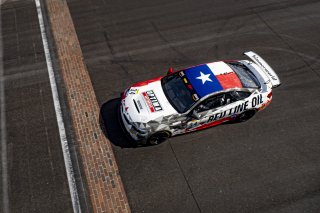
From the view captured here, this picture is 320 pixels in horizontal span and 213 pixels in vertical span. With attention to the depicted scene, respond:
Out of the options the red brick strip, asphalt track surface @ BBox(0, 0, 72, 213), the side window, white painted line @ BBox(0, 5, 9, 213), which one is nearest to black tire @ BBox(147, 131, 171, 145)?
the red brick strip

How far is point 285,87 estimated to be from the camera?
11875 mm

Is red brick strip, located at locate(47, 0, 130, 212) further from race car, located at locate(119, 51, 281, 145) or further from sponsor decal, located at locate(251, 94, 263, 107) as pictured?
sponsor decal, located at locate(251, 94, 263, 107)

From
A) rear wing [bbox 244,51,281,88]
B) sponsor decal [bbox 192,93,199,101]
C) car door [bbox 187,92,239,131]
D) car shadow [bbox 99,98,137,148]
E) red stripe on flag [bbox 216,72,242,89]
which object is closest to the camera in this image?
sponsor decal [bbox 192,93,199,101]

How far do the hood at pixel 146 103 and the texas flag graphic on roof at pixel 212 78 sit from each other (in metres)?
1.04

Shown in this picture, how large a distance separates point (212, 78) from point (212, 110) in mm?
1027

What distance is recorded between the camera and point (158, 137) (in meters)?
9.77

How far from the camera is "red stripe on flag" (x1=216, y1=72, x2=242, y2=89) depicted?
976 cm

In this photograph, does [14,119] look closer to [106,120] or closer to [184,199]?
[106,120]

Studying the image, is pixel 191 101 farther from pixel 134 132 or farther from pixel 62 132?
pixel 62 132

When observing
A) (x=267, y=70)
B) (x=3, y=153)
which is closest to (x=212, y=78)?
(x=267, y=70)

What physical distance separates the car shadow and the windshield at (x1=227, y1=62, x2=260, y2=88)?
4070 millimetres

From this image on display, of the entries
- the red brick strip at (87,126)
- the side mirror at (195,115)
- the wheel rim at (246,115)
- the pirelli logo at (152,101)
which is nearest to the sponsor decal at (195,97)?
the side mirror at (195,115)

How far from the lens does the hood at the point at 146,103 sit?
946 cm

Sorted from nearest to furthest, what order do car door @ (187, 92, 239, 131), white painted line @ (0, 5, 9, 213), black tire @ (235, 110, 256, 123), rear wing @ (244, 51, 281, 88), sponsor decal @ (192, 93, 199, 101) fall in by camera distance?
white painted line @ (0, 5, 9, 213) → sponsor decal @ (192, 93, 199, 101) → car door @ (187, 92, 239, 131) → black tire @ (235, 110, 256, 123) → rear wing @ (244, 51, 281, 88)
